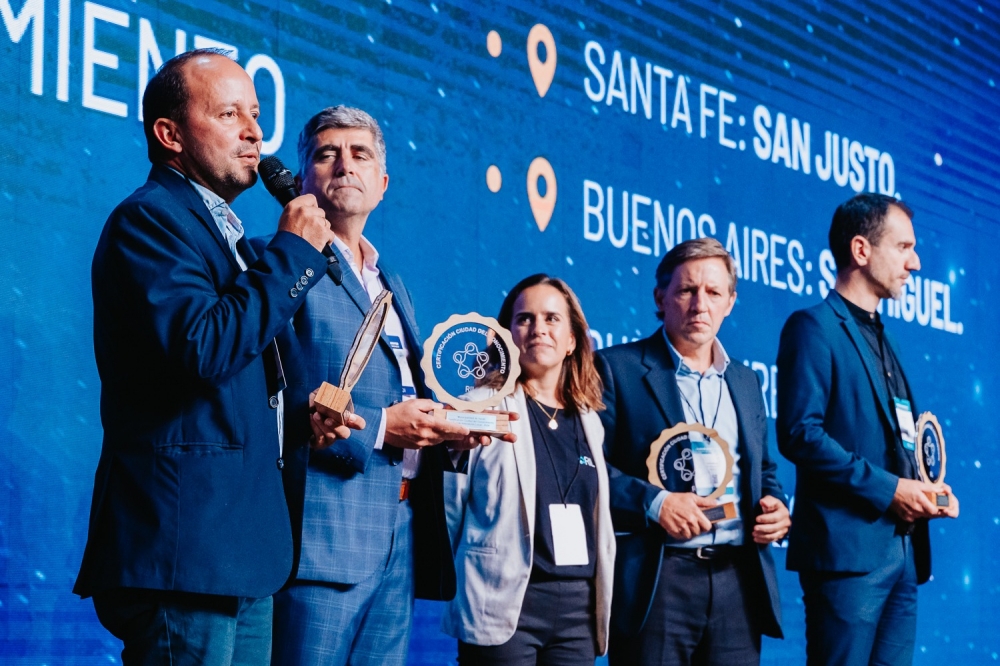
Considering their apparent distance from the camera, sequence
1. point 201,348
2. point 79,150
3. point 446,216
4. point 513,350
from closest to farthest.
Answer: point 201,348, point 513,350, point 79,150, point 446,216

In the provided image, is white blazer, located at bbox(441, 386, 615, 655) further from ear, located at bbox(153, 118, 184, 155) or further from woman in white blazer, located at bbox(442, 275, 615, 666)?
ear, located at bbox(153, 118, 184, 155)

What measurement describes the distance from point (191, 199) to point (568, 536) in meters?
1.31

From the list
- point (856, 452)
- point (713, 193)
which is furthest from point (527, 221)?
point (856, 452)

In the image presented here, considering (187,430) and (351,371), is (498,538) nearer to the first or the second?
(351,371)

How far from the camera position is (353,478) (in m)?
2.36

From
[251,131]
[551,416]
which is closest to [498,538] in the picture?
[551,416]

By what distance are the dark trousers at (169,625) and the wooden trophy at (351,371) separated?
384mm

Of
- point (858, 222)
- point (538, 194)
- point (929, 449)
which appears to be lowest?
point (929, 449)

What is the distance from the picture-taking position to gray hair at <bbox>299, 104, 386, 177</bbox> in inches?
103

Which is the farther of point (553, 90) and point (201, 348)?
point (553, 90)

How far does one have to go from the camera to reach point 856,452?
3342 mm

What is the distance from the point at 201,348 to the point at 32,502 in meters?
1.35

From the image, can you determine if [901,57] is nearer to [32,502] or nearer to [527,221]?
[527,221]

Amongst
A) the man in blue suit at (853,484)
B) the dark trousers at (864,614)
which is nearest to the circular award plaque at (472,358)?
the man in blue suit at (853,484)
